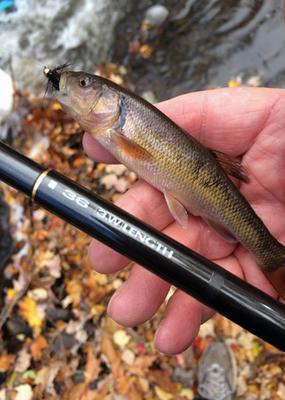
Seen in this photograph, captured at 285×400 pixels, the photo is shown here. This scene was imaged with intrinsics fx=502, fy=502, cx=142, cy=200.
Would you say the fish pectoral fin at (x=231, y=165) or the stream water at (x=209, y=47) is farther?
the stream water at (x=209, y=47)

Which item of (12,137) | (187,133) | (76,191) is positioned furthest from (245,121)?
(12,137)

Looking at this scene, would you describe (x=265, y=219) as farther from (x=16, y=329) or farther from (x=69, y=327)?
(x=16, y=329)

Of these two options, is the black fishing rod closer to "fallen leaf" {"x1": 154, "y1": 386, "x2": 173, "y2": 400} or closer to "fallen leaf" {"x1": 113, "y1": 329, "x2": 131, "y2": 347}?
"fallen leaf" {"x1": 154, "y1": 386, "x2": 173, "y2": 400}

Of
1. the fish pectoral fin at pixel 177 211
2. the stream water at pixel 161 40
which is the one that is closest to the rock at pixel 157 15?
the stream water at pixel 161 40

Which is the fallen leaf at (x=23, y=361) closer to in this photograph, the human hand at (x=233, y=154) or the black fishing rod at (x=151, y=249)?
the human hand at (x=233, y=154)

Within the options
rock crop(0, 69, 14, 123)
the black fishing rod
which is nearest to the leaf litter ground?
rock crop(0, 69, 14, 123)

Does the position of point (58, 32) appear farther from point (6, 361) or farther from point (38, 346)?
point (6, 361)
